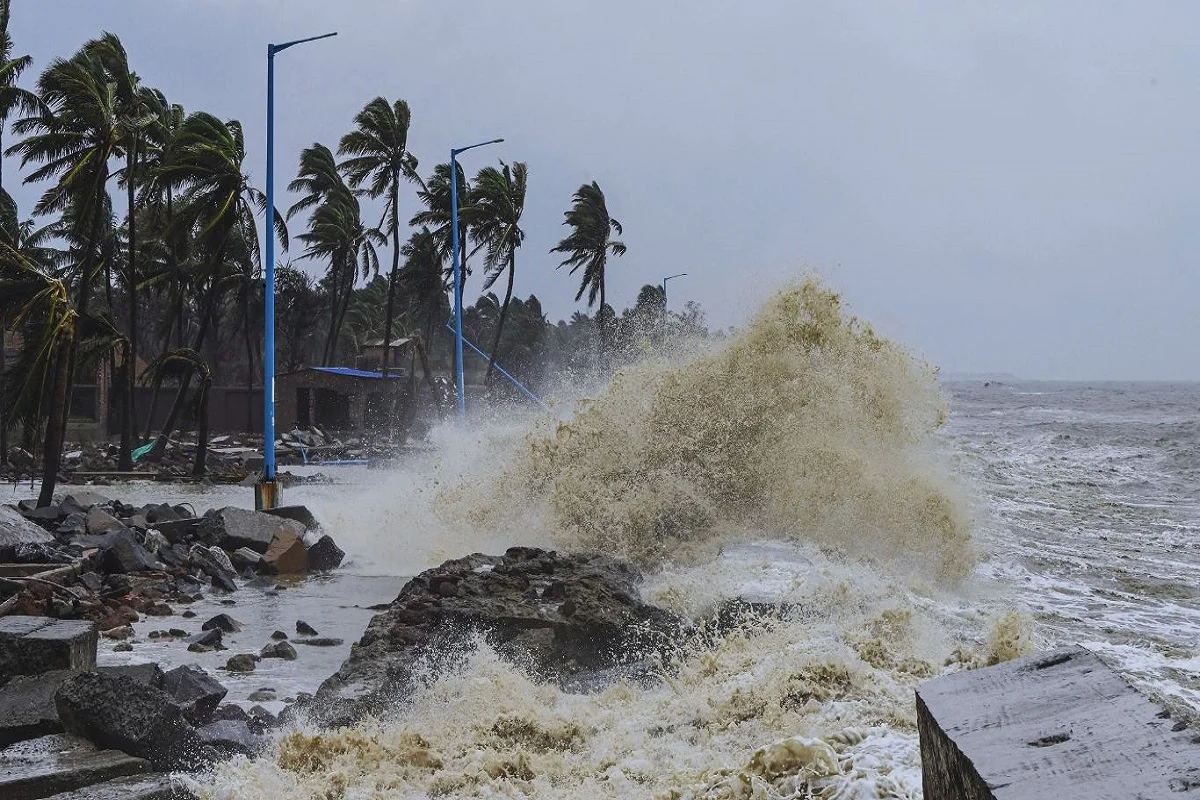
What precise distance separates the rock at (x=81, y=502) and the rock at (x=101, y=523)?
70 cm

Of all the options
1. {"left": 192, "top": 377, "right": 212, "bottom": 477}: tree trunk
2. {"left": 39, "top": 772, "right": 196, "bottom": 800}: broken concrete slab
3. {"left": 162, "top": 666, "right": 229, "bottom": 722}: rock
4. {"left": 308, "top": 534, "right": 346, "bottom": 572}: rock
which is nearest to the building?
{"left": 192, "top": 377, "right": 212, "bottom": 477}: tree trunk

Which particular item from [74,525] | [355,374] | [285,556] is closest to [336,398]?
[355,374]

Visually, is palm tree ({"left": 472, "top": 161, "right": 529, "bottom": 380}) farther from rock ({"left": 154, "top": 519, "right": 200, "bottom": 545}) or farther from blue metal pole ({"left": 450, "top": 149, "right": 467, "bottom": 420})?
rock ({"left": 154, "top": 519, "right": 200, "bottom": 545})

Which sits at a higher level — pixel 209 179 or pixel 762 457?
pixel 209 179

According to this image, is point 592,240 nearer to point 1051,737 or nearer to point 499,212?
point 499,212

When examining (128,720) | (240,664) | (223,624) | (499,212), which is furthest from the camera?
(499,212)

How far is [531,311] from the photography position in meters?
90.9

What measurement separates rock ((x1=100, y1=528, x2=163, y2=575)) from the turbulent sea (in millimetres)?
2663

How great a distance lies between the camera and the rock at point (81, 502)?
540 inches

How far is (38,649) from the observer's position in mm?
5934

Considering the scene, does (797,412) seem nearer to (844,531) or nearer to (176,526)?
(844,531)

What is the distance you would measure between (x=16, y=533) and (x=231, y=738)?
655 centimetres

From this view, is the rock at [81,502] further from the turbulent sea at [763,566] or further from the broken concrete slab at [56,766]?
the broken concrete slab at [56,766]

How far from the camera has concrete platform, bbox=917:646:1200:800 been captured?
2430 mm
